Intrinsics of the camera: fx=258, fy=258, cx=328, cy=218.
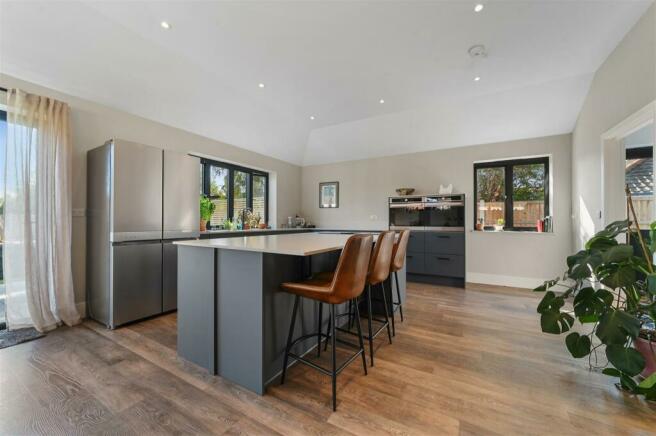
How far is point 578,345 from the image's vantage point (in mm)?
1674

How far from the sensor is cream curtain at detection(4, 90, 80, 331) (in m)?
2.35

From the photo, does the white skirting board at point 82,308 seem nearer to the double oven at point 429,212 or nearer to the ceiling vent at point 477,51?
the double oven at point 429,212

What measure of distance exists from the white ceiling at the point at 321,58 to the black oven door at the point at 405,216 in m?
1.53

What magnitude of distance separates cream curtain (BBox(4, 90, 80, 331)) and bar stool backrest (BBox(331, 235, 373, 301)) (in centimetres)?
292

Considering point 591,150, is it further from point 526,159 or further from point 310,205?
point 310,205

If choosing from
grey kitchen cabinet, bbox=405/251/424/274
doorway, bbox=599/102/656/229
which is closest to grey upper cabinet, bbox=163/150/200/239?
grey kitchen cabinet, bbox=405/251/424/274

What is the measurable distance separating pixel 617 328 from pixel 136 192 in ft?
12.9

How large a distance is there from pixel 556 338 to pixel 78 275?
491 cm

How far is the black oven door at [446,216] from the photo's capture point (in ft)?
14.3

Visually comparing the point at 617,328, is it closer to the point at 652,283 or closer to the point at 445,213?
the point at 652,283

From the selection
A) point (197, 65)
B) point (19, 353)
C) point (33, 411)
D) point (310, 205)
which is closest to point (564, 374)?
point (33, 411)

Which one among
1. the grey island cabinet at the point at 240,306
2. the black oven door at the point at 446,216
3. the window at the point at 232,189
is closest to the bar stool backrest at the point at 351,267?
the grey island cabinet at the point at 240,306

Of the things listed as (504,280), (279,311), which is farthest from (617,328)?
(504,280)

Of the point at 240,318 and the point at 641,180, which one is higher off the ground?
the point at 641,180
